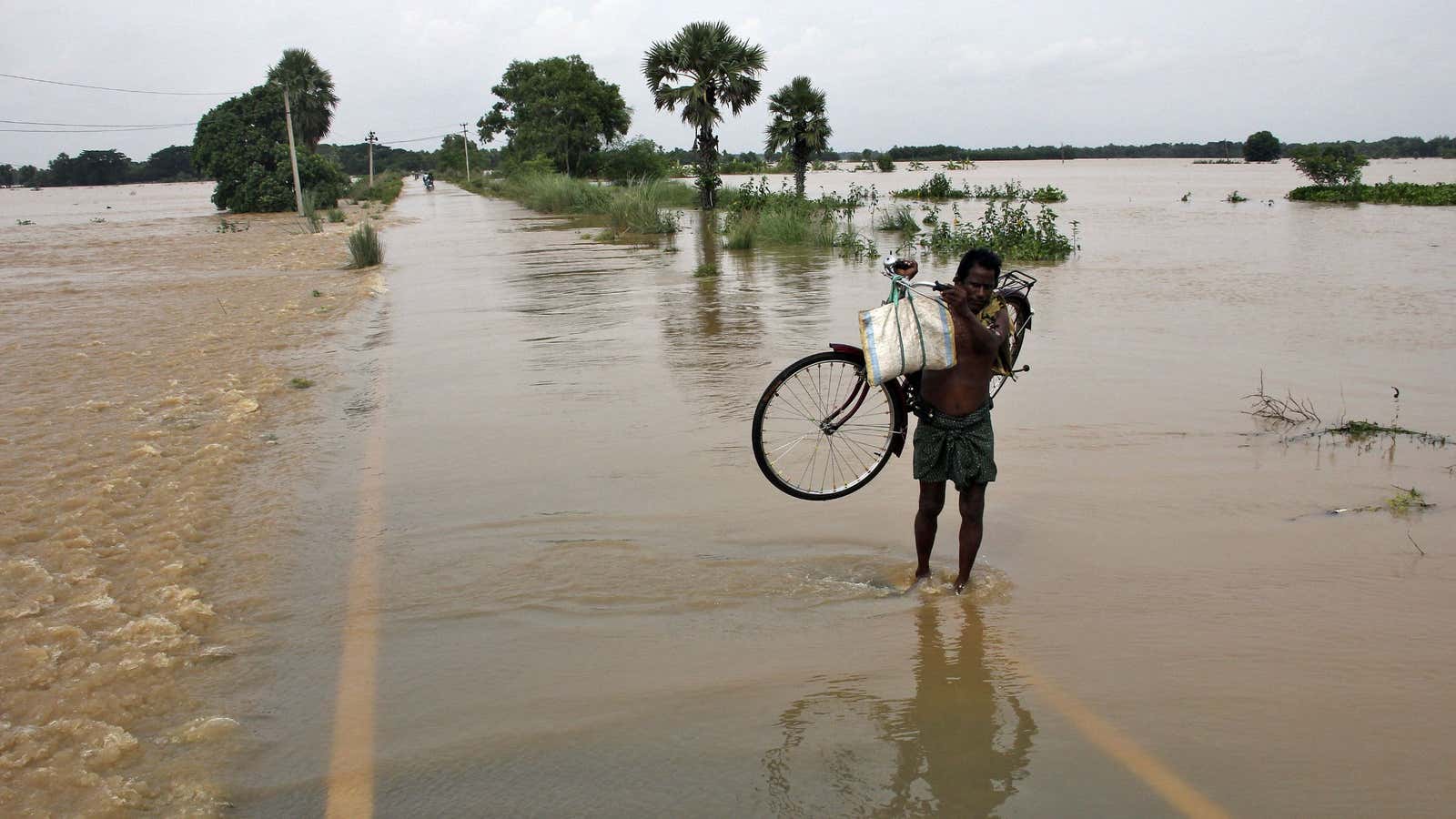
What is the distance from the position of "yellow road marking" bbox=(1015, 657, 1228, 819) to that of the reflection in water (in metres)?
0.16

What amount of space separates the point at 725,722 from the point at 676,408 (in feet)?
15.8

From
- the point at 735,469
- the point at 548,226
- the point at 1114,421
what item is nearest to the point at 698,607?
the point at 735,469

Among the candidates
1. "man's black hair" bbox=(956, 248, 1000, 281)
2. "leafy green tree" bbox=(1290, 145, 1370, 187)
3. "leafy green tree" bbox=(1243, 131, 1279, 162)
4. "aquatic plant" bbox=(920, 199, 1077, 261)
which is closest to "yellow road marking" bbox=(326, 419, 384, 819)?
"man's black hair" bbox=(956, 248, 1000, 281)

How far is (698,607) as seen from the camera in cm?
448

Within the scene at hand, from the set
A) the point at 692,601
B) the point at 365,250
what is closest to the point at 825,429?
the point at 692,601

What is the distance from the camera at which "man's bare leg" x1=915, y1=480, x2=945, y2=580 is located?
453cm

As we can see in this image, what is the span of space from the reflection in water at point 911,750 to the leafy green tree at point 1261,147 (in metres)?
104

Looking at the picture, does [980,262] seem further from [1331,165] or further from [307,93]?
[307,93]

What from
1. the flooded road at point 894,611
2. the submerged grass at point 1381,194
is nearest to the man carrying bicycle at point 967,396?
the flooded road at point 894,611

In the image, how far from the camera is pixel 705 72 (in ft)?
115

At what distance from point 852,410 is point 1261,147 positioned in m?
105

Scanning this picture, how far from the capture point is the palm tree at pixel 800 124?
124 feet

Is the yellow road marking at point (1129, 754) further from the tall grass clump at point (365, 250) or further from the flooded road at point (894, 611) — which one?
the tall grass clump at point (365, 250)

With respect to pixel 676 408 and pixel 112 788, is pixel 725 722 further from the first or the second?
pixel 676 408
